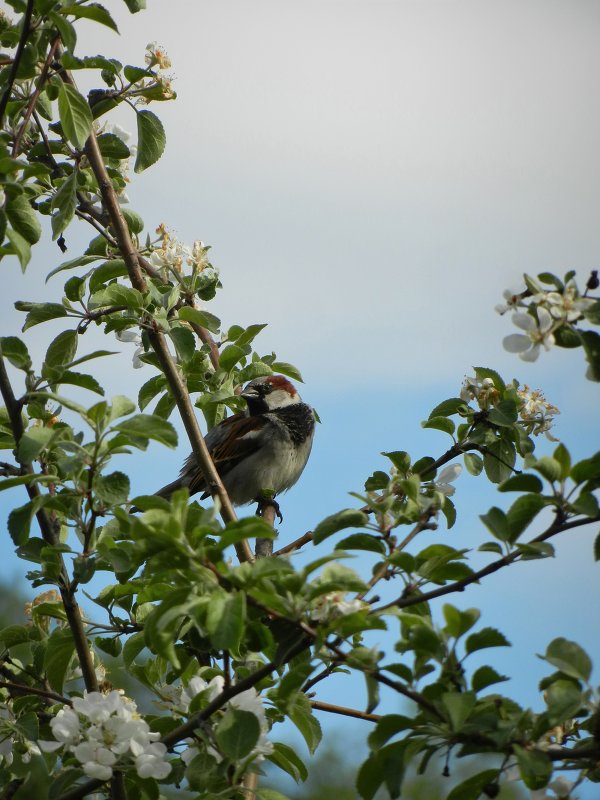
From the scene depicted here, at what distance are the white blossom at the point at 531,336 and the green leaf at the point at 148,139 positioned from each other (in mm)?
1501

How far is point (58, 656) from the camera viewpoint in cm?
238

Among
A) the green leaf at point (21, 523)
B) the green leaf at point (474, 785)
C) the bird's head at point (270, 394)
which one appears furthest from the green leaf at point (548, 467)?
the bird's head at point (270, 394)

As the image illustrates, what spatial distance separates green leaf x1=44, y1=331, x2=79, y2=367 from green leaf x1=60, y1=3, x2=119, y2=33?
0.87 meters

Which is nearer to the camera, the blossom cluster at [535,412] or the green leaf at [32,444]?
the green leaf at [32,444]

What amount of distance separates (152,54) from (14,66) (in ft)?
2.39

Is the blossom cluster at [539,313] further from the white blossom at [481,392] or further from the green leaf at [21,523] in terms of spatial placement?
the green leaf at [21,523]

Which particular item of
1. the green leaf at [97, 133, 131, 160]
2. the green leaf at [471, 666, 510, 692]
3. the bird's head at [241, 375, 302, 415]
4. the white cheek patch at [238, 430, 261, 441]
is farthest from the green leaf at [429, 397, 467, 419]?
the bird's head at [241, 375, 302, 415]

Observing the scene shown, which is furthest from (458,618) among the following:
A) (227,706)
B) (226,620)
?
(227,706)

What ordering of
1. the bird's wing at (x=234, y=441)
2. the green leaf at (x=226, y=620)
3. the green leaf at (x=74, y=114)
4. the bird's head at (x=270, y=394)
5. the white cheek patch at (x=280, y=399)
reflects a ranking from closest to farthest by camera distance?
the green leaf at (x=226, y=620) → the green leaf at (x=74, y=114) → the bird's wing at (x=234, y=441) → the bird's head at (x=270, y=394) → the white cheek patch at (x=280, y=399)

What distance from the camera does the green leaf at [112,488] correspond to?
186 cm

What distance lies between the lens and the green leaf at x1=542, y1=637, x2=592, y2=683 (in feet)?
5.15

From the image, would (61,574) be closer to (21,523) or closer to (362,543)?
(21,523)

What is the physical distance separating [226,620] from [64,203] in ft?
4.44

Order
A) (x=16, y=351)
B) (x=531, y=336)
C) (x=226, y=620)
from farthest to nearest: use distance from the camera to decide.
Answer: (x=16, y=351)
(x=531, y=336)
(x=226, y=620)
